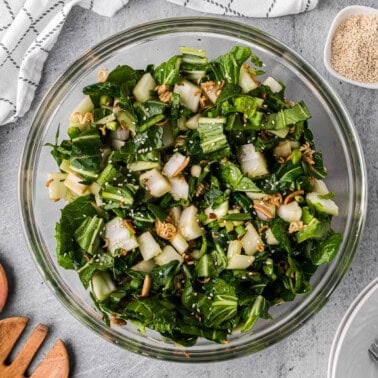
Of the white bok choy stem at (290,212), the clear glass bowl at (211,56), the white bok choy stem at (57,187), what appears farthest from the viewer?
the clear glass bowl at (211,56)

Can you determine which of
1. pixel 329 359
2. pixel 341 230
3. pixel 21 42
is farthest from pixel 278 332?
pixel 21 42

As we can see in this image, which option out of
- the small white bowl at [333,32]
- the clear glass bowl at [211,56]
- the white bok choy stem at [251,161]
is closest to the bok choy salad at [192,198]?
the white bok choy stem at [251,161]

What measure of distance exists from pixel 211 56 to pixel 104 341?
0.95m

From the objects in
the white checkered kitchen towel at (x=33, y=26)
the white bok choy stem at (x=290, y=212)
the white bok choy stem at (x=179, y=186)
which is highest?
the white checkered kitchen towel at (x=33, y=26)

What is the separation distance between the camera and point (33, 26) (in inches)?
80.0

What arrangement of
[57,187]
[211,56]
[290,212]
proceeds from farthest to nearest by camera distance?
[211,56] < [57,187] < [290,212]

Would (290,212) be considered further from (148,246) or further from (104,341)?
(104,341)

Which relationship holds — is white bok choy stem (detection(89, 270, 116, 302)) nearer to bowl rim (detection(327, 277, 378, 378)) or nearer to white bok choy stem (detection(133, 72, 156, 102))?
white bok choy stem (detection(133, 72, 156, 102))

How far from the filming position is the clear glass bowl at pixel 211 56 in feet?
6.32

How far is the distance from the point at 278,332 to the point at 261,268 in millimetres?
267

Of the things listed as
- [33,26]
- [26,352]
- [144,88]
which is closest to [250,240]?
[144,88]

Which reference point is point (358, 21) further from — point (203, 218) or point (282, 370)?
point (282, 370)

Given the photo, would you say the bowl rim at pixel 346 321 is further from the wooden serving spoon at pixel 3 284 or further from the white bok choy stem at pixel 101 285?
the wooden serving spoon at pixel 3 284

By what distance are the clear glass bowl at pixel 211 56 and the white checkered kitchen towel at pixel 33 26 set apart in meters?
0.11
